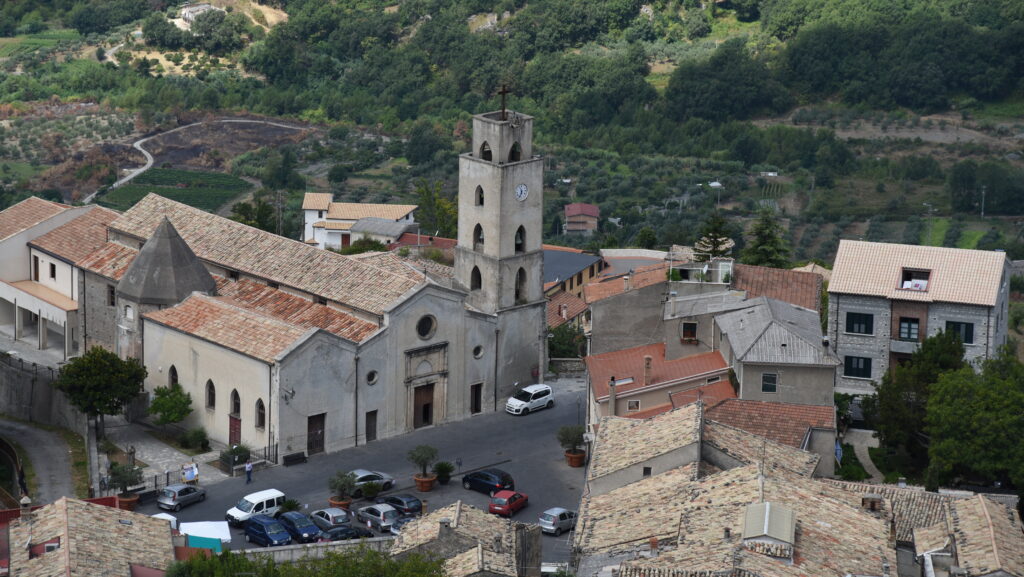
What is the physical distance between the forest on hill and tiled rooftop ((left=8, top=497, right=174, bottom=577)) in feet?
231

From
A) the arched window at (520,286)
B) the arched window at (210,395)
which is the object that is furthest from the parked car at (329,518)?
the arched window at (520,286)

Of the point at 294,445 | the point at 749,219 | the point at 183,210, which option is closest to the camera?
the point at 294,445

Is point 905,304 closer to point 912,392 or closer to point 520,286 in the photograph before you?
point 912,392

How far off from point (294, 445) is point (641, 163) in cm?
7707

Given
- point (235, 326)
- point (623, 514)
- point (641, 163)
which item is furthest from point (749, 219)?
point (623, 514)

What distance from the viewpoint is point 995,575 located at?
48.2 m

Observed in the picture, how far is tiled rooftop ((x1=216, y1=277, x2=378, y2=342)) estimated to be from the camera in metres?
66.6

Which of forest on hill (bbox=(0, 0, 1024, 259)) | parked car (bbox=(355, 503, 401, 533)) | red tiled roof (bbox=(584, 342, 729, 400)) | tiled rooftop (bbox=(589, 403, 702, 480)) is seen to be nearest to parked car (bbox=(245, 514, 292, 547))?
parked car (bbox=(355, 503, 401, 533))

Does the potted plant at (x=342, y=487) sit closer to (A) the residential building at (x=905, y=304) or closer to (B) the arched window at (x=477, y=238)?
(B) the arched window at (x=477, y=238)

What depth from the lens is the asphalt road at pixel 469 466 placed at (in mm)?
60062

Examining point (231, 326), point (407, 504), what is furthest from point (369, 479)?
point (231, 326)

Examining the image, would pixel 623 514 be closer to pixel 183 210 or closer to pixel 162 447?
pixel 162 447

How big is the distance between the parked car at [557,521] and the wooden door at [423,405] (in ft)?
37.7

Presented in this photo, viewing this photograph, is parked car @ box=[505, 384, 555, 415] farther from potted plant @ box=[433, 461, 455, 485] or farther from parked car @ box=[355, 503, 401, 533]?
parked car @ box=[355, 503, 401, 533]
